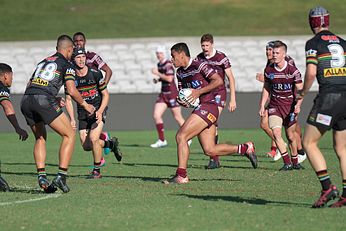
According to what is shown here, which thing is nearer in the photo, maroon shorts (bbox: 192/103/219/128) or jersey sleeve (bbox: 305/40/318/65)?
jersey sleeve (bbox: 305/40/318/65)

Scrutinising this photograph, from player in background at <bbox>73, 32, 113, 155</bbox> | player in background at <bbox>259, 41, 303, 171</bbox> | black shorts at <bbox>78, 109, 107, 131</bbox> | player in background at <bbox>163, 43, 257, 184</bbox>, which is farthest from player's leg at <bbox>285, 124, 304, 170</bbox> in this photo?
black shorts at <bbox>78, 109, 107, 131</bbox>

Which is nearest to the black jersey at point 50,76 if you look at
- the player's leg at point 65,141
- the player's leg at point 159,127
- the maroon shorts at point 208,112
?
the player's leg at point 65,141

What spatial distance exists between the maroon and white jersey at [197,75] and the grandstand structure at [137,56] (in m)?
17.4

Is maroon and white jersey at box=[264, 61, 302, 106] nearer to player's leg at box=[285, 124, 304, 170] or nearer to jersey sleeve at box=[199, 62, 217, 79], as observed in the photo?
player's leg at box=[285, 124, 304, 170]

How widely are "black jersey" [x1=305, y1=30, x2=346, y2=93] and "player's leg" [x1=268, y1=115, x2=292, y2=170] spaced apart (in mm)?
5481

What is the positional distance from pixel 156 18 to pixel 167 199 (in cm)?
3186

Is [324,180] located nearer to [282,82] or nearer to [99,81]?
[99,81]

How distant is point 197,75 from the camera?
45.6 feet

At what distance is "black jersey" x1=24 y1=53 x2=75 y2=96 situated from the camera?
41.2 ft

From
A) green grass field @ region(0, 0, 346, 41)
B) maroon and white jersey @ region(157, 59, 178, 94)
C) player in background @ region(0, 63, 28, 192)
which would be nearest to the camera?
player in background @ region(0, 63, 28, 192)

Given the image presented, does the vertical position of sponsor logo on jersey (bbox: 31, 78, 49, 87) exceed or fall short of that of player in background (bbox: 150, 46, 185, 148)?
it exceeds it

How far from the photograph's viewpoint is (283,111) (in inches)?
648

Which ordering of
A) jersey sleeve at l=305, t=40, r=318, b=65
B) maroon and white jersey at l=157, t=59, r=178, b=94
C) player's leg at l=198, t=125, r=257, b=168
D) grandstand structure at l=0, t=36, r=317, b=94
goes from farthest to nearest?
grandstand structure at l=0, t=36, r=317, b=94
maroon and white jersey at l=157, t=59, r=178, b=94
player's leg at l=198, t=125, r=257, b=168
jersey sleeve at l=305, t=40, r=318, b=65

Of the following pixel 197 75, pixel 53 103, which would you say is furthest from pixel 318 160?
pixel 53 103
